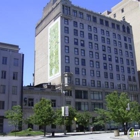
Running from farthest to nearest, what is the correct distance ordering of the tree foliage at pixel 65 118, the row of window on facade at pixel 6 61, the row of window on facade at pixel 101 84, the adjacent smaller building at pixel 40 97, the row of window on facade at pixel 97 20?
the row of window on facade at pixel 97 20
the row of window on facade at pixel 101 84
the adjacent smaller building at pixel 40 97
the row of window on facade at pixel 6 61
the tree foliage at pixel 65 118

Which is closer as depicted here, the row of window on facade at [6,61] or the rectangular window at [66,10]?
the row of window on facade at [6,61]

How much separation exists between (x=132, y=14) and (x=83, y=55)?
40.3m

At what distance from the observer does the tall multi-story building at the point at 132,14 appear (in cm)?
10094

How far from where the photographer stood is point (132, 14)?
10394 cm

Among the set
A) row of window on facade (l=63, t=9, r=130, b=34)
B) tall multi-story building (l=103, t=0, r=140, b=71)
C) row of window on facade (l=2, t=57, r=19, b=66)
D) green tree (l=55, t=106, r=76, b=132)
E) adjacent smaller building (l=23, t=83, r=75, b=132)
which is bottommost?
green tree (l=55, t=106, r=76, b=132)

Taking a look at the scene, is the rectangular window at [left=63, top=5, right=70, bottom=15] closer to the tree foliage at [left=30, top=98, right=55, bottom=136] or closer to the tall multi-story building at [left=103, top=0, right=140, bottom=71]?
the tall multi-story building at [left=103, top=0, right=140, bottom=71]

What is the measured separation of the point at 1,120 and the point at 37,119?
57.4ft

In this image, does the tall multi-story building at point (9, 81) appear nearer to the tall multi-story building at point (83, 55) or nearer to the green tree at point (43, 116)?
the tall multi-story building at point (83, 55)

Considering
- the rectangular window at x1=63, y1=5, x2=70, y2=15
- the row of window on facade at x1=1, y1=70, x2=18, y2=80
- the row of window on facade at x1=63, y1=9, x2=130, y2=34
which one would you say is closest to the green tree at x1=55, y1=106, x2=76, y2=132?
the row of window on facade at x1=1, y1=70, x2=18, y2=80

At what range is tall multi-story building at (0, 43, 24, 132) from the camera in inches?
2290

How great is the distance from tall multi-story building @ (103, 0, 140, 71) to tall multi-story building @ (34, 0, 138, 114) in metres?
8.90

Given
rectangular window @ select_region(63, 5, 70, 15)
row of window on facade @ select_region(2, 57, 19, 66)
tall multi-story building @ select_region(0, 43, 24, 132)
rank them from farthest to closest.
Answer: rectangular window @ select_region(63, 5, 70, 15)
row of window on facade @ select_region(2, 57, 19, 66)
tall multi-story building @ select_region(0, 43, 24, 132)

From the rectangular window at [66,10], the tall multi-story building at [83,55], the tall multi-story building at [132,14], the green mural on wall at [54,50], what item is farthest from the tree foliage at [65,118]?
the tall multi-story building at [132,14]

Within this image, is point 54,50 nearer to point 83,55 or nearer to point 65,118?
point 83,55
